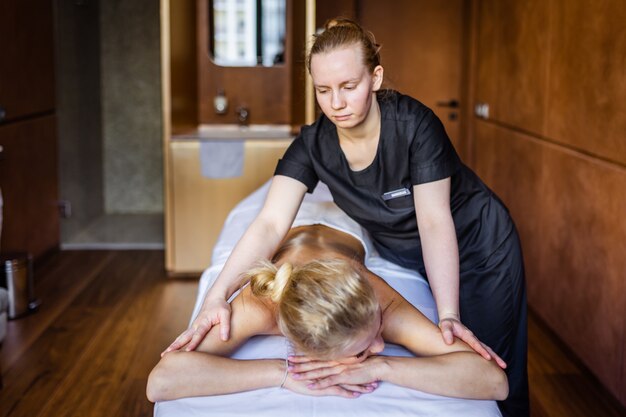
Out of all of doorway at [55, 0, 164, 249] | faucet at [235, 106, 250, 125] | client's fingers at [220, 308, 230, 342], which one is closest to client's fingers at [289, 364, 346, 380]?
client's fingers at [220, 308, 230, 342]

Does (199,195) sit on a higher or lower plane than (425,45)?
lower

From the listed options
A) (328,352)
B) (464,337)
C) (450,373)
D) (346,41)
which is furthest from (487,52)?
(328,352)

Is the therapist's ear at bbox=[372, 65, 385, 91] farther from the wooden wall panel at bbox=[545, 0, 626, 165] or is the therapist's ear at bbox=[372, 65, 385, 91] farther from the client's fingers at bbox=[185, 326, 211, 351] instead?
the wooden wall panel at bbox=[545, 0, 626, 165]

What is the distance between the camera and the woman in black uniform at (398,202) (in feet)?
4.94

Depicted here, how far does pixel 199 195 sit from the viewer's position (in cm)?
381

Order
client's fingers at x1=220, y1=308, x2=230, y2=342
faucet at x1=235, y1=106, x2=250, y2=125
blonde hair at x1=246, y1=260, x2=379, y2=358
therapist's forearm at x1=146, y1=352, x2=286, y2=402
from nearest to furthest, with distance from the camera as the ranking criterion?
blonde hair at x1=246, y1=260, x2=379, y2=358 < therapist's forearm at x1=146, y1=352, x2=286, y2=402 < client's fingers at x1=220, y1=308, x2=230, y2=342 < faucet at x1=235, y1=106, x2=250, y2=125

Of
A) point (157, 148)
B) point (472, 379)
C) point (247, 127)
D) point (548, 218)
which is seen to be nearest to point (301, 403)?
point (472, 379)

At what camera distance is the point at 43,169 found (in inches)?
162

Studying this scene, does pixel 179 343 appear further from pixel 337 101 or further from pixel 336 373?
pixel 337 101

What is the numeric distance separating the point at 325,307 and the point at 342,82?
0.48 metres

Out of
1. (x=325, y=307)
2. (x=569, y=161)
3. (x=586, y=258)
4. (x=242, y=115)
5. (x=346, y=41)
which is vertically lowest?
(x=586, y=258)

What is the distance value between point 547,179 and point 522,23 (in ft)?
2.64

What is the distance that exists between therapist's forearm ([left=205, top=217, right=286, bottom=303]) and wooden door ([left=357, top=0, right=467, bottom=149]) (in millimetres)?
3053

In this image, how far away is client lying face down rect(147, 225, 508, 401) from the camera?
125 cm
